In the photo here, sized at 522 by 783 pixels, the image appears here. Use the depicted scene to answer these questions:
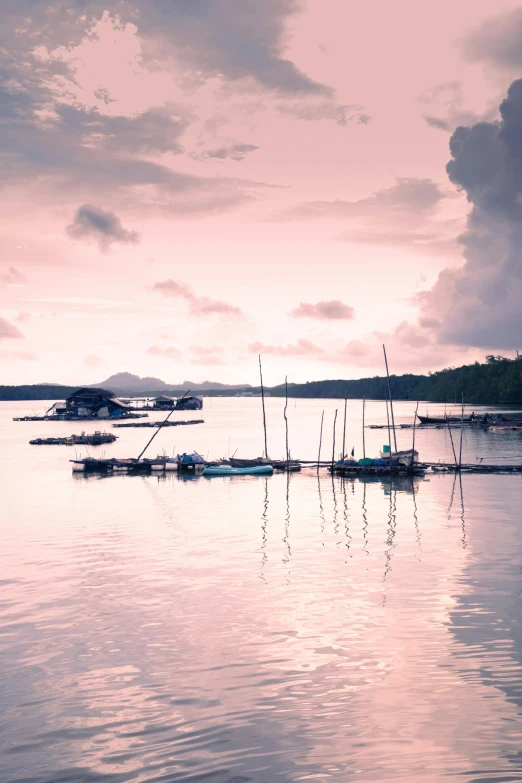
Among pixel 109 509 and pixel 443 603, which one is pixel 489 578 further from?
pixel 109 509

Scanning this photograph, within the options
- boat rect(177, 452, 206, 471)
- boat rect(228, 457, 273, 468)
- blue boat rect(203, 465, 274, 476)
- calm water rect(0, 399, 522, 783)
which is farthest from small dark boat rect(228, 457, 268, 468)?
calm water rect(0, 399, 522, 783)

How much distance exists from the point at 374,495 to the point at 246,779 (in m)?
49.4

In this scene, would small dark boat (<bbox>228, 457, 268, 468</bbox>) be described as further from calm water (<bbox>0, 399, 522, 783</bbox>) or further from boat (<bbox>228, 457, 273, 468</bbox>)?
calm water (<bbox>0, 399, 522, 783</bbox>)

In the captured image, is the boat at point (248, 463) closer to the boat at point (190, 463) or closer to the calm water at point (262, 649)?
the boat at point (190, 463)

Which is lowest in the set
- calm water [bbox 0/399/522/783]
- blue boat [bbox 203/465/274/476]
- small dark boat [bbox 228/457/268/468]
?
calm water [bbox 0/399/522/783]

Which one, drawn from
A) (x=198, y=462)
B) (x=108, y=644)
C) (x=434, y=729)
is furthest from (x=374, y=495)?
(x=434, y=729)

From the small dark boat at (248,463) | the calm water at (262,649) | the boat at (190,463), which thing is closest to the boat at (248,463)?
the small dark boat at (248,463)

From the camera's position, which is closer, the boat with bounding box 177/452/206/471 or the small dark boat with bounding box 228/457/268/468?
the small dark boat with bounding box 228/457/268/468

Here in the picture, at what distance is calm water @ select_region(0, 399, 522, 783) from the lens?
51.0 ft

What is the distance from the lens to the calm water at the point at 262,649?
15539mm

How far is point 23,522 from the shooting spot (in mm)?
50625

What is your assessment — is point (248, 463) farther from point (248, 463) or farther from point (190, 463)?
point (190, 463)

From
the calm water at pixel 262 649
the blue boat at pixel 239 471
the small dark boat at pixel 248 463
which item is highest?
the small dark boat at pixel 248 463

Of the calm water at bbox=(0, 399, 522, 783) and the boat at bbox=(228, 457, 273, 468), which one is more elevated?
the boat at bbox=(228, 457, 273, 468)
